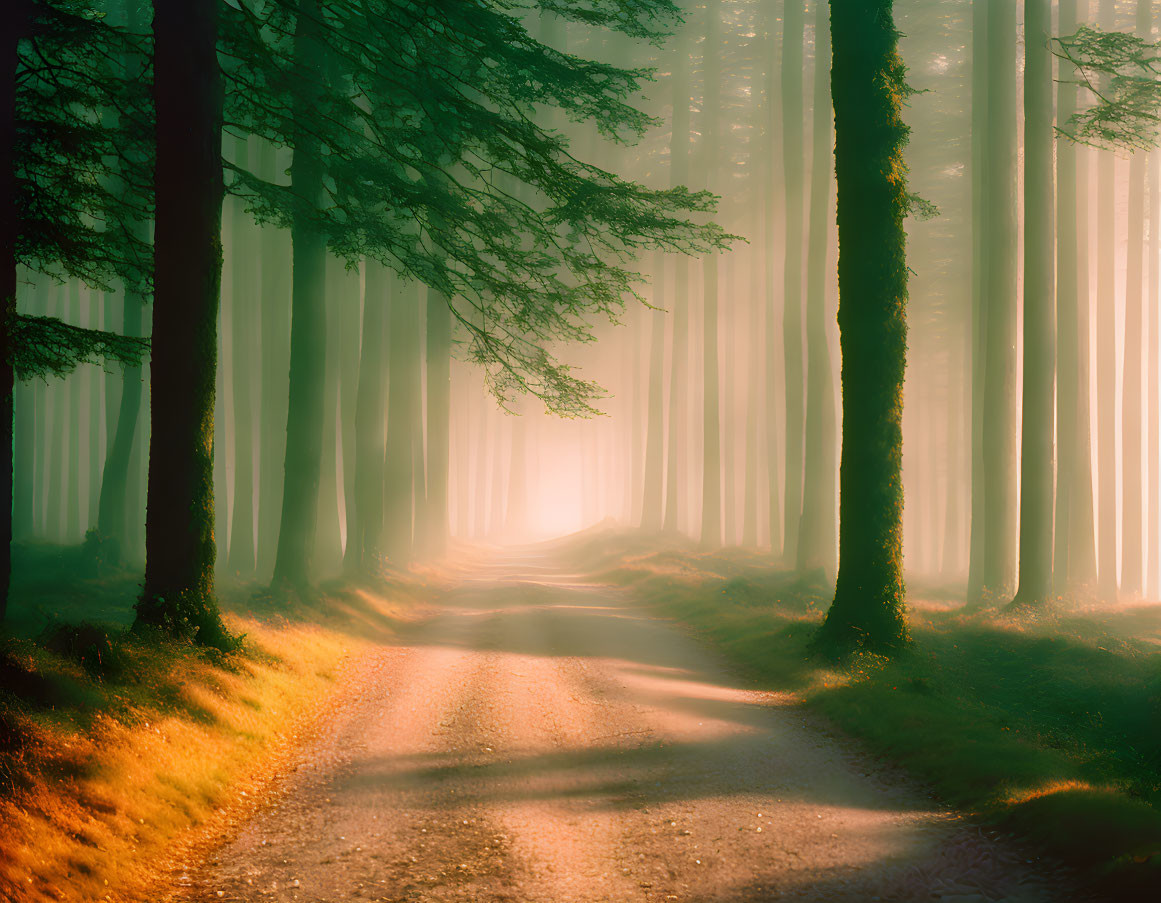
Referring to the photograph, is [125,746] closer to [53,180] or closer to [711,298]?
[53,180]

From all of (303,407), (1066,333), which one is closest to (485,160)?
(303,407)

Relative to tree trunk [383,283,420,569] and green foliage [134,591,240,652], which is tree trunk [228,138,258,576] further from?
green foliage [134,591,240,652]

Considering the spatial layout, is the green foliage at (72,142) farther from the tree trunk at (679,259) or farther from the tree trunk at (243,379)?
the tree trunk at (679,259)

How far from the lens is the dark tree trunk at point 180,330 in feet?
29.1

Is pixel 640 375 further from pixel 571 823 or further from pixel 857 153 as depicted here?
pixel 571 823

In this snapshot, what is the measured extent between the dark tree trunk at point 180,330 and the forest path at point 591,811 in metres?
2.54

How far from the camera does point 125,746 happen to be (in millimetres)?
5953

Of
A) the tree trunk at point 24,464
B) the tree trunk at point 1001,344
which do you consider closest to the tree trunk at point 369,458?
the tree trunk at point 1001,344

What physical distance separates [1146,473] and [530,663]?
28.2 m

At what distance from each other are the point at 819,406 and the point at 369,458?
11991 millimetres

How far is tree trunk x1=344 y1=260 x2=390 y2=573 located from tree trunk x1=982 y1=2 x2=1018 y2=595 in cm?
1473

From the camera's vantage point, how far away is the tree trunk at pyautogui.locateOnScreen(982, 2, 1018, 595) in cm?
1584

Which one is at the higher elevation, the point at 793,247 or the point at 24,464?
the point at 793,247

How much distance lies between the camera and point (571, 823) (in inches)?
226
